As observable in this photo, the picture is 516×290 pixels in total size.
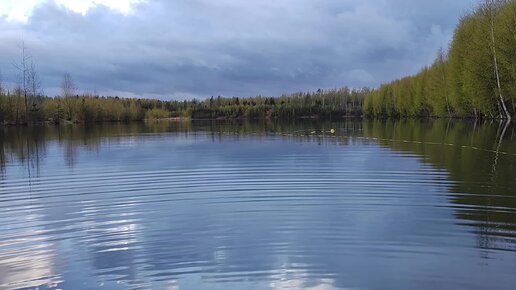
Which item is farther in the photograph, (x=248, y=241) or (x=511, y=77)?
(x=511, y=77)

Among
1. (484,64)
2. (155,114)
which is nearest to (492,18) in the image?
(484,64)

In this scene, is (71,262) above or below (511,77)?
below

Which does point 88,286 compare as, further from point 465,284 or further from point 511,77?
point 511,77

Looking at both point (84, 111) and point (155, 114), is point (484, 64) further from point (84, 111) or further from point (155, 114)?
point (155, 114)

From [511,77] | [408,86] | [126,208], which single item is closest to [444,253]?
[126,208]

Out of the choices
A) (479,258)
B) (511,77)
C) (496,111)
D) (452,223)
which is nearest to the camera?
(479,258)

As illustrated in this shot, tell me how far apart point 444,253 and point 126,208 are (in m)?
8.28

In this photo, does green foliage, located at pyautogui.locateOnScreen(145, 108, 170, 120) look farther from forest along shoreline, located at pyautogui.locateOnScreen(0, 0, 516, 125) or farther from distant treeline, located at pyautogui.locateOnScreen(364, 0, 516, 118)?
distant treeline, located at pyautogui.locateOnScreen(364, 0, 516, 118)

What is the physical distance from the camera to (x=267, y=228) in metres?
9.99

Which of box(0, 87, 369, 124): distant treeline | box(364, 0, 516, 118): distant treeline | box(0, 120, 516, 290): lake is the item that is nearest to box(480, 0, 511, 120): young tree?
box(364, 0, 516, 118): distant treeline

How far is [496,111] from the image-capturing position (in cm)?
6588

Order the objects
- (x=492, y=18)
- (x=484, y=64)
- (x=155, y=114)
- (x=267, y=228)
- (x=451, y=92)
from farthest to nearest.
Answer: (x=155, y=114)
(x=451, y=92)
(x=484, y=64)
(x=492, y=18)
(x=267, y=228)

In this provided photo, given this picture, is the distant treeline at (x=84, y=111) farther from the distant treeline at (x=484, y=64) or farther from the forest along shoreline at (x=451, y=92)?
the distant treeline at (x=484, y=64)

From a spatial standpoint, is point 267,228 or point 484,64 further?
point 484,64
